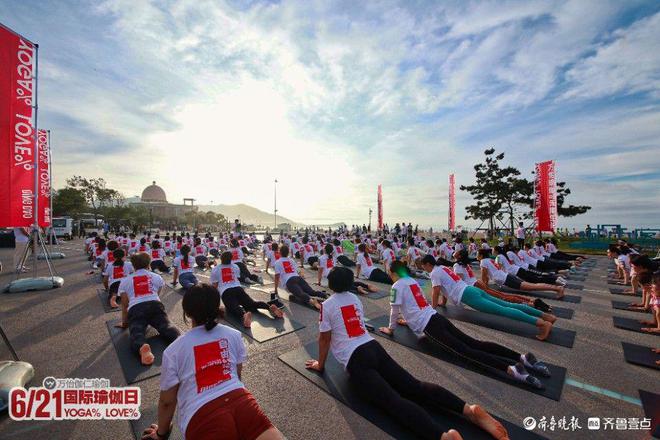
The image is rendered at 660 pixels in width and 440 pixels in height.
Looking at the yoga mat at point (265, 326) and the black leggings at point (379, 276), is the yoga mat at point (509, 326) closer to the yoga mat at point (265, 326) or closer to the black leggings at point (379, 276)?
the black leggings at point (379, 276)

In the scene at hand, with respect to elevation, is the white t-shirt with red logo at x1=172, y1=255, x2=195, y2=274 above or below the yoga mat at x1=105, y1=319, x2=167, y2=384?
above

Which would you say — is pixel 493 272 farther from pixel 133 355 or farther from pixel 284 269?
pixel 133 355

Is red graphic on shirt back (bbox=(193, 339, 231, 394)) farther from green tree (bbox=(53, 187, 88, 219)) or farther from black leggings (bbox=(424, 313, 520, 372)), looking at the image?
green tree (bbox=(53, 187, 88, 219))

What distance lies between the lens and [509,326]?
554cm

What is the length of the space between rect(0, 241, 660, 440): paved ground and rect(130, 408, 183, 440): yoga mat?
0.24ft

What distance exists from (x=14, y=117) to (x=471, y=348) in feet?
32.0

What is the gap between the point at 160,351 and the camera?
4.32 meters

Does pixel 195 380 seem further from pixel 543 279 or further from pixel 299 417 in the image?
pixel 543 279

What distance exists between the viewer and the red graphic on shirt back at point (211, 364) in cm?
209

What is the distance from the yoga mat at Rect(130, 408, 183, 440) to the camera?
2.68 m

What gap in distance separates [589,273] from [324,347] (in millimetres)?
14377

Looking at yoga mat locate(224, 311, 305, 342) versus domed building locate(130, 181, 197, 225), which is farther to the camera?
domed building locate(130, 181, 197, 225)

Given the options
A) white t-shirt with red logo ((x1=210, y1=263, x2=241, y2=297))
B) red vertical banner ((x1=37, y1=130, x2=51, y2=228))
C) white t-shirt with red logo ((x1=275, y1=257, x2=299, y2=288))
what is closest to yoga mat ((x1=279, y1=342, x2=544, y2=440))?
white t-shirt with red logo ((x1=210, y1=263, x2=241, y2=297))

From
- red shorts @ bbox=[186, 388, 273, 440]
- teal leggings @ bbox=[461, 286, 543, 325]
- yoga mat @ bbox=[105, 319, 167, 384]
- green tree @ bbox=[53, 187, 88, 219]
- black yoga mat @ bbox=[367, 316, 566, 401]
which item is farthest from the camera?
green tree @ bbox=[53, 187, 88, 219]
